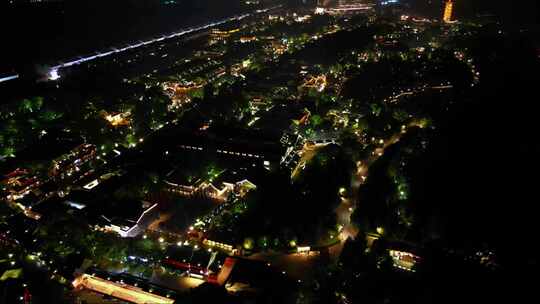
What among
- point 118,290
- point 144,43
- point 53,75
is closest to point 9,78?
point 53,75

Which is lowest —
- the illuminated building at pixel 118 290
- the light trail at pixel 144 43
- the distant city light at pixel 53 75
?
the illuminated building at pixel 118 290

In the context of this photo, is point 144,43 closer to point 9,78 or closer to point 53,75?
point 53,75

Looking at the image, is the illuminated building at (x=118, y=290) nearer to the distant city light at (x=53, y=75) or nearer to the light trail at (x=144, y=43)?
the distant city light at (x=53, y=75)

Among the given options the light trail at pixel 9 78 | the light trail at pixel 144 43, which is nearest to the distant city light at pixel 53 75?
the light trail at pixel 144 43

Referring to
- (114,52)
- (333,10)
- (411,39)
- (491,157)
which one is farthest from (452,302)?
(333,10)

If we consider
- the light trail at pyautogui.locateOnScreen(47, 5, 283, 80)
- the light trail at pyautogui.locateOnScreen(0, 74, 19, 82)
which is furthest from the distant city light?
the light trail at pyautogui.locateOnScreen(0, 74, 19, 82)

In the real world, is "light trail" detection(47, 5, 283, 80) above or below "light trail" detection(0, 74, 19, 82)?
above

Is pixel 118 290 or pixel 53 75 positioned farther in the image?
pixel 53 75

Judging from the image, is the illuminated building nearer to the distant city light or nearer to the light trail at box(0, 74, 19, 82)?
the distant city light

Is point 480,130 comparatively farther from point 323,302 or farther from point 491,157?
point 323,302

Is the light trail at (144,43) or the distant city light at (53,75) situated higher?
the light trail at (144,43)

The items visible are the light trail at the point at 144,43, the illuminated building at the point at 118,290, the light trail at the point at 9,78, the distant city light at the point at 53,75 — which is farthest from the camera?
the light trail at the point at 144,43
